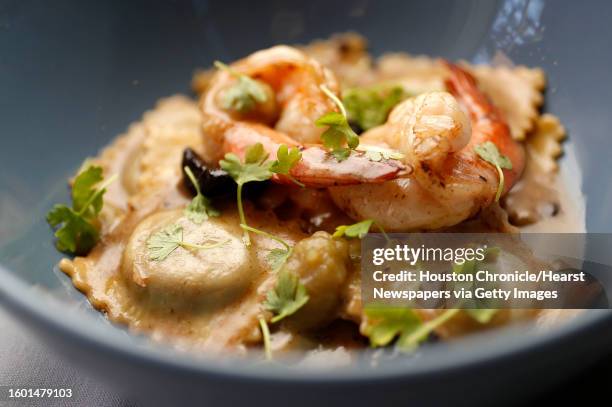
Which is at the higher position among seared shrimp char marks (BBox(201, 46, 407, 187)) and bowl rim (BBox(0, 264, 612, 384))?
seared shrimp char marks (BBox(201, 46, 407, 187))

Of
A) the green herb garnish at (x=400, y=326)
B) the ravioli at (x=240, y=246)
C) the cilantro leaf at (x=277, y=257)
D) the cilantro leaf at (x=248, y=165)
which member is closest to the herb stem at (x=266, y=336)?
the ravioli at (x=240, y=246)

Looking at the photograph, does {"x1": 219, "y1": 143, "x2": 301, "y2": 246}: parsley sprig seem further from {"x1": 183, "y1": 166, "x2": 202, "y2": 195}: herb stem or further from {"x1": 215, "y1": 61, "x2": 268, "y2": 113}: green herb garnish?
{"x1": 215, "y1": 61, "x2": 268, "y2": 113}: green herb garnish

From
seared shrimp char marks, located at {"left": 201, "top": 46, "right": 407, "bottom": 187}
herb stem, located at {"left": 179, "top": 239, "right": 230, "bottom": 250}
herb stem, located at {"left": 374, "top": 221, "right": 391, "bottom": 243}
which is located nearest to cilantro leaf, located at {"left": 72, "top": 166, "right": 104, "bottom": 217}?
seared shrimp char marks, located at {"left": 201, "top": 46, "right": 407, "bottom": 187}

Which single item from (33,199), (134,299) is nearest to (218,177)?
(134,299)

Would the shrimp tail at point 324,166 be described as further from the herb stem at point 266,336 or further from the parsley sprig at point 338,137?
the herb stem at point 266,336

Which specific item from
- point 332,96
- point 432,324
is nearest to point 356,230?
point 432,324
